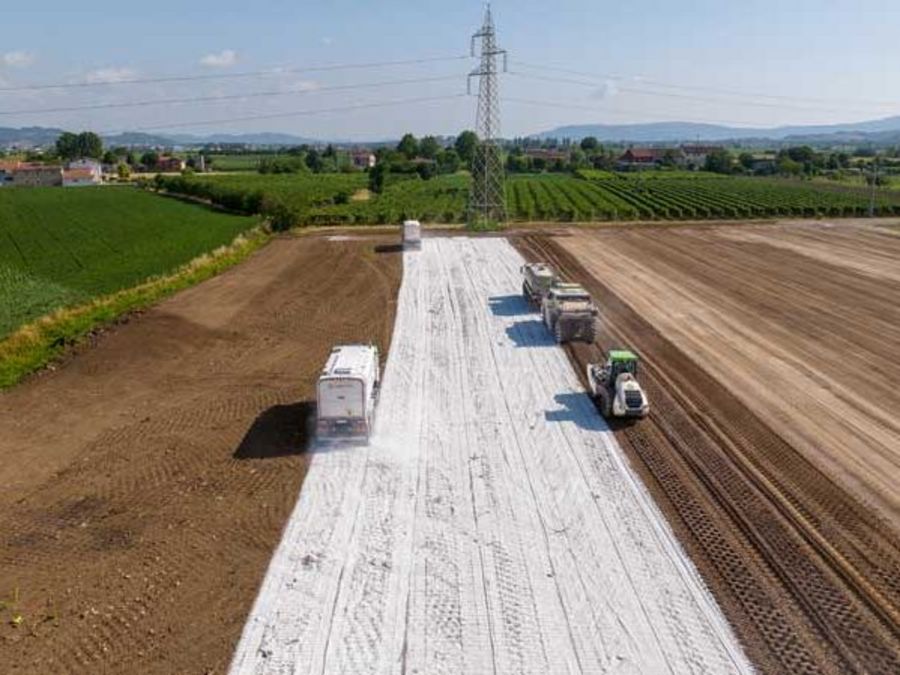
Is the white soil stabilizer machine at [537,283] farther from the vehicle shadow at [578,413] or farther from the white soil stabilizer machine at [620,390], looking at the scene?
the white soil stabilizer machine at [620,390]

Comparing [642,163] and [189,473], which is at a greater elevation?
[642,163]

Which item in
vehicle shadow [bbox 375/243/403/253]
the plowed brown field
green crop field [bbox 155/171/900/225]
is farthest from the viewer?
green crop field [bbox 155/171/900/225]

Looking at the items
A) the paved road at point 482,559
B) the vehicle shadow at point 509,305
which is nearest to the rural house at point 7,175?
the vehicle shadow at point 509,305

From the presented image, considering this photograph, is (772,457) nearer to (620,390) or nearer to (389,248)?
(620,390)

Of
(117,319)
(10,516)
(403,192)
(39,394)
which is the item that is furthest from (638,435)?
(403,192)

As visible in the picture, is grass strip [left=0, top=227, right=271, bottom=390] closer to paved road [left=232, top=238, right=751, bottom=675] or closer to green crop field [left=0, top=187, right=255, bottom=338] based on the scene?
green crop field [left=0, top=187, right=255, bottom=338]

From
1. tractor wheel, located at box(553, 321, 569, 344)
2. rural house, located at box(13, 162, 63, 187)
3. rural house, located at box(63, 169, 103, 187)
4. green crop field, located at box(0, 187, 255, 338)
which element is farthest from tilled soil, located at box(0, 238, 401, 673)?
rural house, located at box(13, 162, 63, 187)

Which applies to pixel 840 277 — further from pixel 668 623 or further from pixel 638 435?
pixel 668 623
